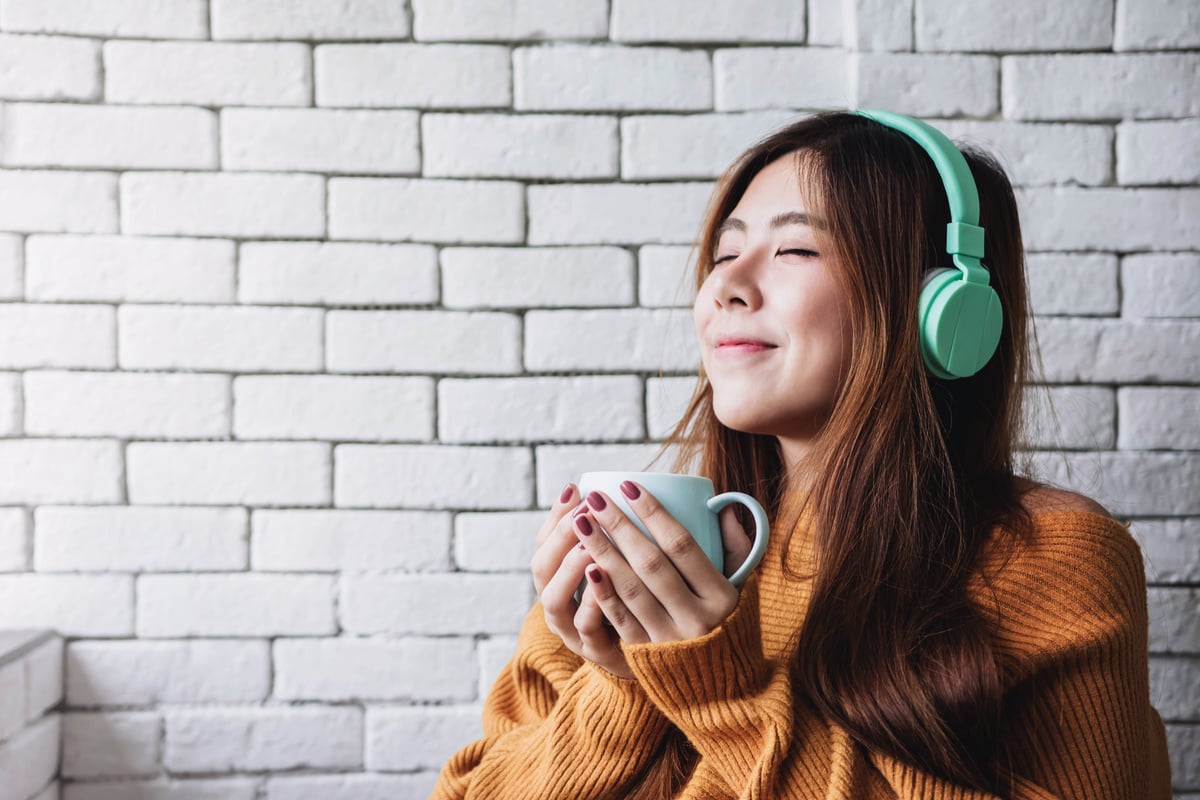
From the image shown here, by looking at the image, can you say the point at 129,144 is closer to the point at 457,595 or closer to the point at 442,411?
the point at 442,411

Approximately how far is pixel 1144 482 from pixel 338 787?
48.6 inches

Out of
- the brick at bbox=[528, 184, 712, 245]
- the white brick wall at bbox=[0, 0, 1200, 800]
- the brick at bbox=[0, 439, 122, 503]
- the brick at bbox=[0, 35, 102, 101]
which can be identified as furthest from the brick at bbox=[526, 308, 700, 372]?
the brick at bbox=[0, 35, 102, 101]

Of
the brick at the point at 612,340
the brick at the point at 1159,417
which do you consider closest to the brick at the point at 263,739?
the brick at the point at 612,340

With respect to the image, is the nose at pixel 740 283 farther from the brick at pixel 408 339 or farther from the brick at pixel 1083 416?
the brick at pixel 1083 416

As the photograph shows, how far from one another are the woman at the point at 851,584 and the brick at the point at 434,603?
8.7 inches

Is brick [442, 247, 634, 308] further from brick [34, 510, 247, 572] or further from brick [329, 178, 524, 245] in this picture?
brick [34, 510, 247, 572]

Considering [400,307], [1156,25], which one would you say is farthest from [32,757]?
[1156,25]

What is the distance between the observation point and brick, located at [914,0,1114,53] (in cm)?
124

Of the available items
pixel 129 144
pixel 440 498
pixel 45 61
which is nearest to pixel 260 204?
pixel 129 144

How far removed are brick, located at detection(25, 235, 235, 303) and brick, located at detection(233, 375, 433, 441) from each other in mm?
146

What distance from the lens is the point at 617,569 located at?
73 cm

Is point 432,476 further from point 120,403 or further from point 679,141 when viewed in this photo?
point 679,141

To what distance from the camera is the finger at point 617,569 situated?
2.38ft

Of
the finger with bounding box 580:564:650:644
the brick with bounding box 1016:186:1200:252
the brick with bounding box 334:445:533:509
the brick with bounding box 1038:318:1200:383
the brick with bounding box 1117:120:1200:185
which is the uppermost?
the brick with bounding box 1117:120:1200:185
